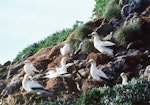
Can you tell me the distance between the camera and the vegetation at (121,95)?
26.0m

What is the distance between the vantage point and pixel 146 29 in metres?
33.7

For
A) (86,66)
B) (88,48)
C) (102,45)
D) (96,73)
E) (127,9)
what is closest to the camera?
(96,73)

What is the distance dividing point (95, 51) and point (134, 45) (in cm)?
179

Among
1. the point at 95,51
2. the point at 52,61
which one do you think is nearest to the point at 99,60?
the point at 95,51

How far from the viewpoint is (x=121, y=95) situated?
A: 26094 mm

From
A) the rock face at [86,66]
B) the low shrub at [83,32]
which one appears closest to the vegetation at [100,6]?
the rock face at [86,66]

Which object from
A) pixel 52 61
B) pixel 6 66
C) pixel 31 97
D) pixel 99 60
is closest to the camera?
pixel 31 97

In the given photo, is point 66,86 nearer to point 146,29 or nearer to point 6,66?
point 146,29

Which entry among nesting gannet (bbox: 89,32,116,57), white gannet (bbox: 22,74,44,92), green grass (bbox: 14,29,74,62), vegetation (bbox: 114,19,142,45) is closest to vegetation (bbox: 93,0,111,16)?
green grass (bbox: 14,29,74,62)

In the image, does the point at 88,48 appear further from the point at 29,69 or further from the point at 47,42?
the point at 47,42

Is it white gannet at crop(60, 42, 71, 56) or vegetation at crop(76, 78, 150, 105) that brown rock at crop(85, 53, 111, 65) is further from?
vegetation at crop(76, 78, 150, 105)

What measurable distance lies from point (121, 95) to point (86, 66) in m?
6.04

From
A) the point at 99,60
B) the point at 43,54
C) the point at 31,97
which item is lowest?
the point at 31,97

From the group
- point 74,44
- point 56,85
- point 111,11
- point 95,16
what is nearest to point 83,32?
point 74,44
